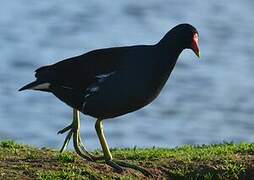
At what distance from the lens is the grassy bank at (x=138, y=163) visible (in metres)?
10.6

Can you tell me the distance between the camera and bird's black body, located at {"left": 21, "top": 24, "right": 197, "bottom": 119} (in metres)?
A: 10.4

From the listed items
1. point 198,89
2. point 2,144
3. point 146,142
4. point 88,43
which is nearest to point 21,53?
point 88,43

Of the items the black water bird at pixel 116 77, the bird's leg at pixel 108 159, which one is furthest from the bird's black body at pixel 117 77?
the bird's leg at pixel 108 159

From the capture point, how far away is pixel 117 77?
10.5 meters

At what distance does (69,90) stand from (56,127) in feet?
47.2

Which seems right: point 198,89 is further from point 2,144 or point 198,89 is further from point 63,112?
point 2,144

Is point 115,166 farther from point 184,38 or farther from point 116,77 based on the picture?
point 184,38

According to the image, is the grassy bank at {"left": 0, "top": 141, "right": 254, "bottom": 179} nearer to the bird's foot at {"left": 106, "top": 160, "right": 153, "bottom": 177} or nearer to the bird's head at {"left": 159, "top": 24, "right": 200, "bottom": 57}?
the bird's foot at {"left": 106, "top": 160, "right": 153, "bottom": 177}

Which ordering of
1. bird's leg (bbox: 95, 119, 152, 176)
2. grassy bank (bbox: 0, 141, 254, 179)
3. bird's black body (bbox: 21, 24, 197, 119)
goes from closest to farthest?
bird's black body (bbox: 21, 24, 197, 119), grassy bank (bbox: 0, 141, 254, 179), bird's leg (bbox: 95, 119, 152, 176)

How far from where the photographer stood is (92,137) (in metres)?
23.1

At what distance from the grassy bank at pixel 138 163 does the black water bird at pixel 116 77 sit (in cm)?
27

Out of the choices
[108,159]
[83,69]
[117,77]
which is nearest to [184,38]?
[117,77]

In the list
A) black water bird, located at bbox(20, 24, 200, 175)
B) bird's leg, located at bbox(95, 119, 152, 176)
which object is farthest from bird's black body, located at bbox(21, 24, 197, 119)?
bird's leg, located at bbox(95, 119, 152, 176)

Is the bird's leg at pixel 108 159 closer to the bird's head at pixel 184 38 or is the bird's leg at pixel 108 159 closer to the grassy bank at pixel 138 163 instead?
the grassy bank at pixel 138 163
